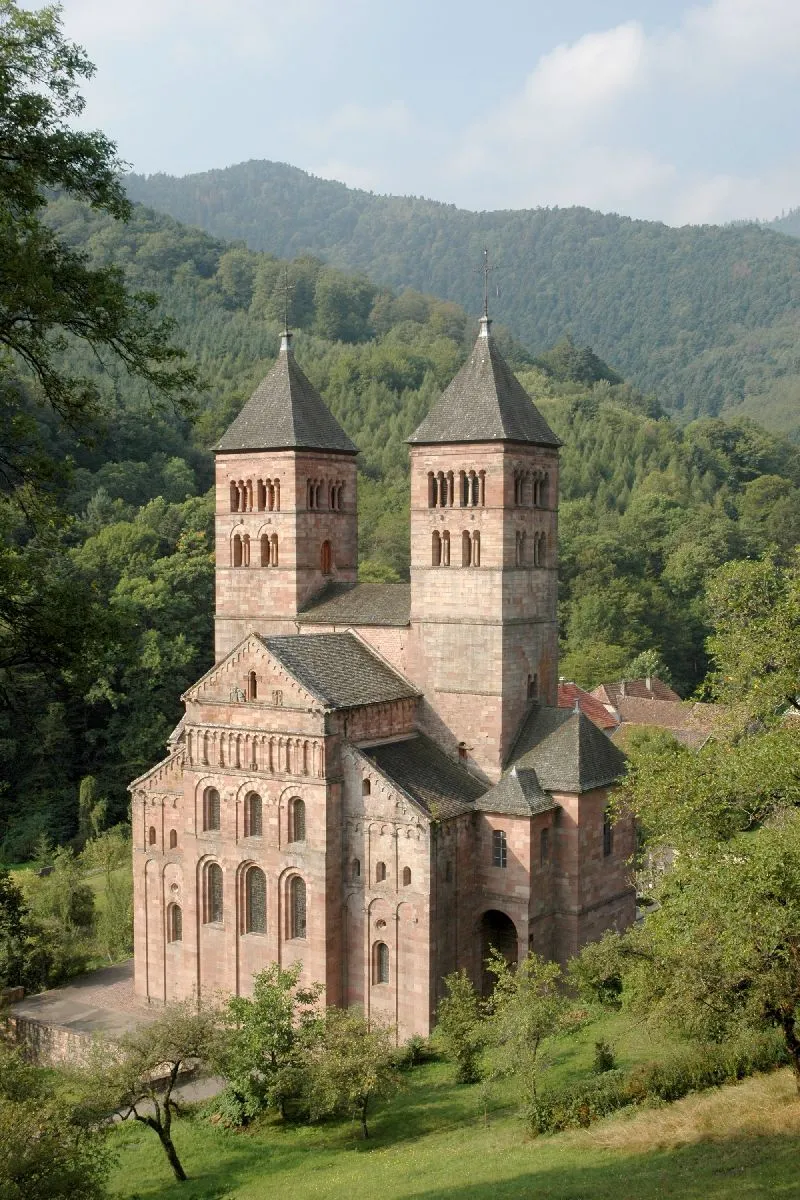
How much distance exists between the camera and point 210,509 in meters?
76.5

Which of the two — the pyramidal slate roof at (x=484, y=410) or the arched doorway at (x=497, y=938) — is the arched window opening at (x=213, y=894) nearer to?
the arched doorway at (x=497, y=938)

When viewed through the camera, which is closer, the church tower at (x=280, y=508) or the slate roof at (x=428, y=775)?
the slate roof at (x=428, y=775)

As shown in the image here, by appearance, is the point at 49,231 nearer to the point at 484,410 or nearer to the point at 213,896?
the point at 484,410

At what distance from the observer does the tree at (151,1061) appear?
83.6 ft

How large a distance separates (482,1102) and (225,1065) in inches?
241

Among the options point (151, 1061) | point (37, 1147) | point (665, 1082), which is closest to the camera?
point (37, 1147)

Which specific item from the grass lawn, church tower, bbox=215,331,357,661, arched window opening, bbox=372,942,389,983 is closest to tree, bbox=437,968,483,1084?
the grass lawn

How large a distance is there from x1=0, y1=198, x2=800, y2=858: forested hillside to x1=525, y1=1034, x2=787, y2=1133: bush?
13802mm

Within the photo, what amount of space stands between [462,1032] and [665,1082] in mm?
6177

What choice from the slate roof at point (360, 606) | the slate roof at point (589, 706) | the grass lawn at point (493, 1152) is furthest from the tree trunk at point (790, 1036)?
the slate roof at point (589, 706)

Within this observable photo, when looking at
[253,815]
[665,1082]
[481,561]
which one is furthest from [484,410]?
[665,1082]

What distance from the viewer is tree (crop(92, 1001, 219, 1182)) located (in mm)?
25480

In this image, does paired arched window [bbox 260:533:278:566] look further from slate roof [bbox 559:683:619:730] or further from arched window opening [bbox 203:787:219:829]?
slate roof [bbox 559:683:619:730]

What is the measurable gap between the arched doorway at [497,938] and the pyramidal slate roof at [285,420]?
16.2 metres
